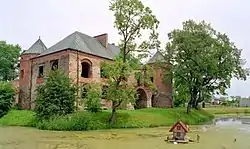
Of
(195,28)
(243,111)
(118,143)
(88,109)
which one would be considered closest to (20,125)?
(88,109)

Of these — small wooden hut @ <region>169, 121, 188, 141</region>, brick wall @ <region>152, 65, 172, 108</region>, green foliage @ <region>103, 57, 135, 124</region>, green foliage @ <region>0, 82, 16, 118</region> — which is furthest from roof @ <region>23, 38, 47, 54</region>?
small wooden hut @ <region>169, 121, 188, 141</region>

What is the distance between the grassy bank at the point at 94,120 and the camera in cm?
2836

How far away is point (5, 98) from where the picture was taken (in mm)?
37969

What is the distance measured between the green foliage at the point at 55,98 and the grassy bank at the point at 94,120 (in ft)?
3.49

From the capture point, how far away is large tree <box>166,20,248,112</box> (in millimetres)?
40312

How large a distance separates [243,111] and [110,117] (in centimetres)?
5340

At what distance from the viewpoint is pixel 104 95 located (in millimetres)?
30922

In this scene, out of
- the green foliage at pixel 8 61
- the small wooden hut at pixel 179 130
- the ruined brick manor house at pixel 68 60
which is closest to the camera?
the small wooden hut at pixel 179 130

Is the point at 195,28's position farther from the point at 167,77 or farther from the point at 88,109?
the point at 88,109

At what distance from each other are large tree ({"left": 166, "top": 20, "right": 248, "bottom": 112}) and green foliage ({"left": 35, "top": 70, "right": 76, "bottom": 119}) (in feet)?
52.4

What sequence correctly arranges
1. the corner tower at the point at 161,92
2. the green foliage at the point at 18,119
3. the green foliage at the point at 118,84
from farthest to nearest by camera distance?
the corner tower at the point at 161,92, the green foliage at the point at 18,119, the green foliage at the point at 118,84

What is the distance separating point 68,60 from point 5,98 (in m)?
9.01

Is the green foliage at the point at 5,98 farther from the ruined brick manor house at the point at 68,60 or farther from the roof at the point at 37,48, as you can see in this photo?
the roof at the point at 37,48


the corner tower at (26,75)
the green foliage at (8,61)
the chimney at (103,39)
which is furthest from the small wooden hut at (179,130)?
the green foliage at (8,61)
